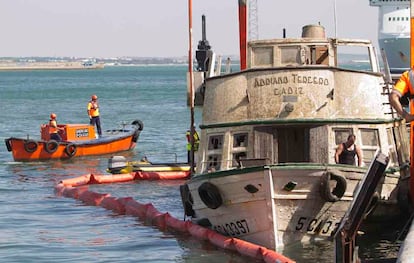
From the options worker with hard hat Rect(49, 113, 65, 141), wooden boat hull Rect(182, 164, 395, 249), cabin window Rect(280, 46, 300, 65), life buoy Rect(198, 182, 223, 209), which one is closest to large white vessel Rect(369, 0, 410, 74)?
worker with hard hat Rect(49, 113, 65, 141)

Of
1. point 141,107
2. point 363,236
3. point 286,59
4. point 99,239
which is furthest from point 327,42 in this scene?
point 141,107

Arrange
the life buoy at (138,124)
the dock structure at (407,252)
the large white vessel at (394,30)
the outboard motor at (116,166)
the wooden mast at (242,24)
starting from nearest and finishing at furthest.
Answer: the dock structure at (407,252), the wooden mast at (242,24), the outboard motor at (116,166), the life buoy at (138,124), the large white vessel at (394,30)

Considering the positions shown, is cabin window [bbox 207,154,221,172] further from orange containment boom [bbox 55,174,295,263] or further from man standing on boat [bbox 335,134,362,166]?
man standing on boat [bbox 335,134,362,166]

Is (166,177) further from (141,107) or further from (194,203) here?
(141,107)

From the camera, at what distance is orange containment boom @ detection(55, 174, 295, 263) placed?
17.7 metres

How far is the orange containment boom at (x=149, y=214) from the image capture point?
58.1 ft

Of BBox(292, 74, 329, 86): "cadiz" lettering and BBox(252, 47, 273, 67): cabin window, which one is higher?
BBox(252, 47, 273, 67): cabin window

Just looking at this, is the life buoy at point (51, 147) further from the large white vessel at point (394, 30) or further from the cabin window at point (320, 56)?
the large white vessel at point (394, 30)

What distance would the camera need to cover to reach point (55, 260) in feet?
64.3

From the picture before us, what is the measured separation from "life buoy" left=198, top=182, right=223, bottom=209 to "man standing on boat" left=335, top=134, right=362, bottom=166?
2.23 meters

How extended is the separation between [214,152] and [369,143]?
9.50ft

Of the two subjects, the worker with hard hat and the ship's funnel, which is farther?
the worker with hard hat

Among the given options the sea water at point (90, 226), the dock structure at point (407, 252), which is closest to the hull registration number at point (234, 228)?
the sea water at point (90, 226)

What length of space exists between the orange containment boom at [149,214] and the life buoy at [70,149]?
24.4 ft
